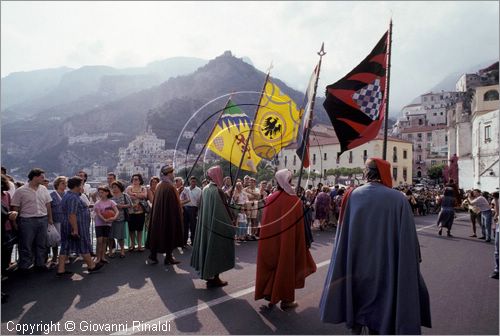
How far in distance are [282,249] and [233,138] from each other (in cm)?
487

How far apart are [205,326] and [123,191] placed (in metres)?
5.54

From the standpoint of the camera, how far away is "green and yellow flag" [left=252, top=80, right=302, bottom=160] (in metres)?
9.07

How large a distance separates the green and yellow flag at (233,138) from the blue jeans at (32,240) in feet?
13.3

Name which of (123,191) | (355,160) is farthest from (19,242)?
(355,160)

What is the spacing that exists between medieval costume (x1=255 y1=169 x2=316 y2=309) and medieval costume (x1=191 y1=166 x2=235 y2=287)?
1.09 metres

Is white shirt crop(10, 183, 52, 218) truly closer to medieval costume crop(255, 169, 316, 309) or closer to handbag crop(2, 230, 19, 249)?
handbag crop(2, 230, 19, 249)

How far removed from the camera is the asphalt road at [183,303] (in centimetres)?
440

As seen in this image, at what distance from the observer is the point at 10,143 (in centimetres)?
19850

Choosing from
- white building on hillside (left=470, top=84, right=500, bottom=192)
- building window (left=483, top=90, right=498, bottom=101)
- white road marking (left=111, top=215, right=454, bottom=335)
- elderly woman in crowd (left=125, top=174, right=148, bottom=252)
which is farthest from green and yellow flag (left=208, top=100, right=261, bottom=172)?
building window (left=483, top=90, right=498, bottom=101)

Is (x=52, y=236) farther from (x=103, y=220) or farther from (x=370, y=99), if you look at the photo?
(x=370, y=99)

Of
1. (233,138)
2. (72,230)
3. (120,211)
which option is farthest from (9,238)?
(233,138)

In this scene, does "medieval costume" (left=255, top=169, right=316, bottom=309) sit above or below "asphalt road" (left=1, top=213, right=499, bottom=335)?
above

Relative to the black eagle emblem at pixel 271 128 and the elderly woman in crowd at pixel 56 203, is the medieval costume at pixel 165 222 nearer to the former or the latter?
the elderly woman in crowd at pixel 56 203

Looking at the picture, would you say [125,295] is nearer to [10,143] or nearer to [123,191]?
[123,191]
